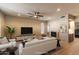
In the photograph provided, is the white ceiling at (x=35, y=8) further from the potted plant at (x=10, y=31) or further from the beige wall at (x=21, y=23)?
the potted plant at (x=10, y=31)

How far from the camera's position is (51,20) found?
2.38 m

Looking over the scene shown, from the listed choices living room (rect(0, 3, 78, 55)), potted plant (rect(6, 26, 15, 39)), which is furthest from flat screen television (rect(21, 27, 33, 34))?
potted plant (rect(6, 26, 15, 39))

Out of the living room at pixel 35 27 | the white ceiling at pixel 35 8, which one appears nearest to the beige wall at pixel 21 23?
the living room at pixel 35 27

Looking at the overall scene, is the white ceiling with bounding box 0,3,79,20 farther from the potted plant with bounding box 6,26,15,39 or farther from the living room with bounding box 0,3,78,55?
the potted plant with bounding box 6,26,15,39

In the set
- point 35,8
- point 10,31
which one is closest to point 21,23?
point 10,31

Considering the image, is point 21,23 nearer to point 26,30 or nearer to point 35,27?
point 26,30

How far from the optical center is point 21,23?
2297mm

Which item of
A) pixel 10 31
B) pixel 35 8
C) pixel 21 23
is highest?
pixel 35 8

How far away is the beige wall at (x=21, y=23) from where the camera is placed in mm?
2201

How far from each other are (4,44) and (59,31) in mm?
1317

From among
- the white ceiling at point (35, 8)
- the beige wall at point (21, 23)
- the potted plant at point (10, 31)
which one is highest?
Answer: the white ceiling at point (35, 8)

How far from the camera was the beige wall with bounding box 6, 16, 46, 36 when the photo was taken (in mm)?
2201

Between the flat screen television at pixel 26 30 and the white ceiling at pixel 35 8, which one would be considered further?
the flat screen television at pixel 26 30
